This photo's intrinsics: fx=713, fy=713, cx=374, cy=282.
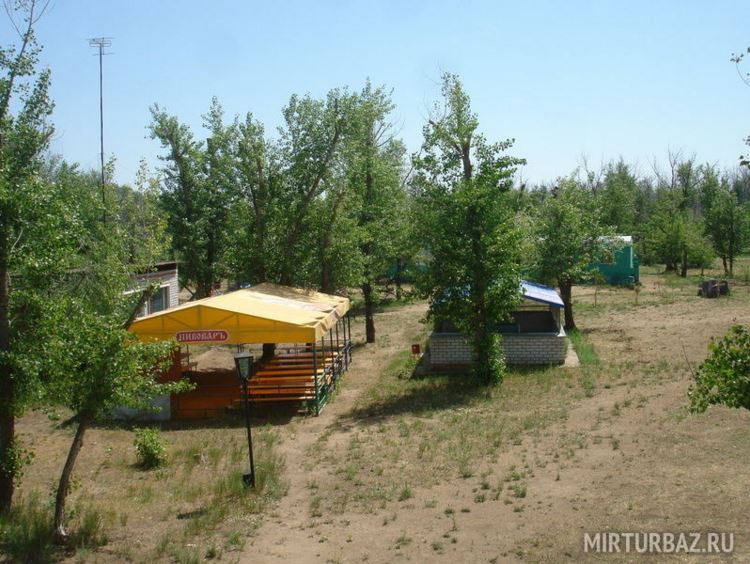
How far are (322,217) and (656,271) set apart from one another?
121 feet

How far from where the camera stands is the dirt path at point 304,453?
9.01 meters

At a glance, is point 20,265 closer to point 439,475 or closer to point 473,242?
point 439,475

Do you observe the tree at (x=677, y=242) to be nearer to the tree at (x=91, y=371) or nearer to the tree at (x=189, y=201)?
the tree at (x=189, y=201)

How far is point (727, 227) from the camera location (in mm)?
44094

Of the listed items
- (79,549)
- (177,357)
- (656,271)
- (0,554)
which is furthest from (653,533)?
(656,271)

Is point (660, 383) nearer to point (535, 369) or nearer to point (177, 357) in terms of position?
point (535, 369)

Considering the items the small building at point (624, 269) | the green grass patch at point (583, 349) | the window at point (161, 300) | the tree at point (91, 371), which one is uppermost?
the small building at point (624, 269)

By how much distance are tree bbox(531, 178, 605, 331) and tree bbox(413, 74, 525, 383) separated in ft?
26.5

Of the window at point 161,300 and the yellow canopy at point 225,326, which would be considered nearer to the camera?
the yellow canopy at point 225,326

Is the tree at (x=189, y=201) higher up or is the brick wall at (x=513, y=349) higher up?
the tree at (x=189, y=201)

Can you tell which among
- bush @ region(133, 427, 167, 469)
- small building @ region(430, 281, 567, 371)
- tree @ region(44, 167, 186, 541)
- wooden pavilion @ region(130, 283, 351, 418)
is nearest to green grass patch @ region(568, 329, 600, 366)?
small building @ region(430, 281, 567, 371)

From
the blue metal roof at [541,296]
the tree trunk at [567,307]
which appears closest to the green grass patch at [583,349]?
the tree trunk at [567,307]

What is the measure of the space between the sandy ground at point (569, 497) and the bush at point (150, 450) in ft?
7.47

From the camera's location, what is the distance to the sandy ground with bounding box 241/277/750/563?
8.67 m
